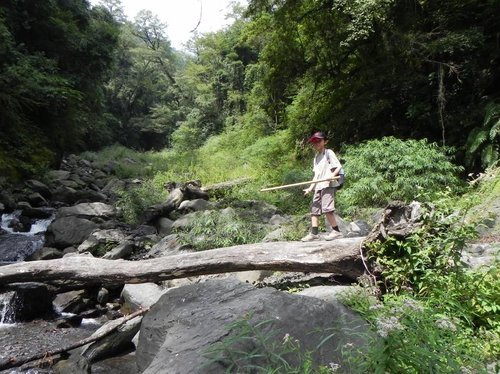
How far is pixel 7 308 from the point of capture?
19.8ft

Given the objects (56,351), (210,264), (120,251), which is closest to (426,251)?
(210,264)

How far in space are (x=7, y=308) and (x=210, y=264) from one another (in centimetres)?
351

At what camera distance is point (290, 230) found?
7453mm

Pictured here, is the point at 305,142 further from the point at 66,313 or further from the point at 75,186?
the point at 66,313

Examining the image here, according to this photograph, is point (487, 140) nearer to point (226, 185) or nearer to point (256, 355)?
point (256, 355)

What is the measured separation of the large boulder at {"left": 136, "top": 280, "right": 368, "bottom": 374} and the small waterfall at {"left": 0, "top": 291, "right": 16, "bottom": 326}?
3425 millimetres

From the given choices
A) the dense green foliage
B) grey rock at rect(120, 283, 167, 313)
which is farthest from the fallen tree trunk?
the dense green foliage

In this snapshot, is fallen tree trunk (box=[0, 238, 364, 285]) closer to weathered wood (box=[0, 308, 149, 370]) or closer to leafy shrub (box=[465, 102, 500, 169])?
weathered wood (box=[0, 308, 149, 370])

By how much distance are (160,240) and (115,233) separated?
Answer: 1.20 m

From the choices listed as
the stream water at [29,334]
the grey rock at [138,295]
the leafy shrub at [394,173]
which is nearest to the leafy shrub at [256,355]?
the stream water at [29,334]

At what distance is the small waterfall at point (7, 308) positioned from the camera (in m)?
5.96

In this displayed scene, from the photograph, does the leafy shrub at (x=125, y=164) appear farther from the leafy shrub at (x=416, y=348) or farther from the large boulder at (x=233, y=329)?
the leafy shrub at (x=416, y=348)

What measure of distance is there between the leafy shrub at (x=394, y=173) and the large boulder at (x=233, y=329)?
18.0 feet

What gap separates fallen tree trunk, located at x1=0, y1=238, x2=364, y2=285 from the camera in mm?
4797
